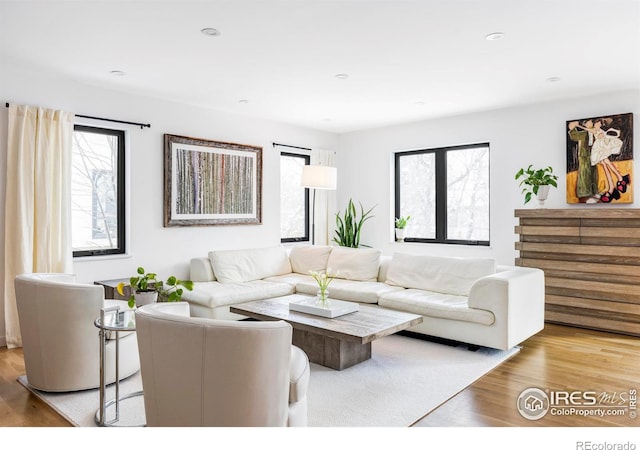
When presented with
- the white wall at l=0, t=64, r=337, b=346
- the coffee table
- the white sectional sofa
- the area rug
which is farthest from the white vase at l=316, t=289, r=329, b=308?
the white wall at l=0, t=64, r=337, b=346

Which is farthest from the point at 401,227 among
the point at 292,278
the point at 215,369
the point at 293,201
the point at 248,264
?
the point at 215,369

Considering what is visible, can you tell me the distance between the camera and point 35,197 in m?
4.13

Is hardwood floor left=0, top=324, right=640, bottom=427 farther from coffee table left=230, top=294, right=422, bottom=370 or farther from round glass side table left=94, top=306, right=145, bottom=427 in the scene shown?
coffee table left=230, top=294, right=422, bottom=370

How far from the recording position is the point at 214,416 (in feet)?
6.18

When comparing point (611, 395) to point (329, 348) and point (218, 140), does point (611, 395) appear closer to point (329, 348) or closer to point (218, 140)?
point (329, 348)

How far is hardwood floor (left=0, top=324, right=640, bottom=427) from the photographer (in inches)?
104

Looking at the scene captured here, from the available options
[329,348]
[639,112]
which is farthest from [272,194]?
[639,112]

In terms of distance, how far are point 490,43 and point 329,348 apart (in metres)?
2.59

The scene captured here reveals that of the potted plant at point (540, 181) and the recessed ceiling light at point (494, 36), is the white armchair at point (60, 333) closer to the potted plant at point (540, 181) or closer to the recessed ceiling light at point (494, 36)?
the recessed ceiling light at point (494, 36)

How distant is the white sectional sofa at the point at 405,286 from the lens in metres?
3.86

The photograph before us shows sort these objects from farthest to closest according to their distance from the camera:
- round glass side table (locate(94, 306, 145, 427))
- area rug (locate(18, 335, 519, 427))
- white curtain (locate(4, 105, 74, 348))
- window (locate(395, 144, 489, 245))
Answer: window (locate(395, 144, 489, 245)), white curtain (locate(4, 105, 74, 348)), area rug (locate(18, 335, 519, 427)), round glass side table (locate(94, 306, 145, 427))

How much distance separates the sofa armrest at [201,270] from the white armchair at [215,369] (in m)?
3.17

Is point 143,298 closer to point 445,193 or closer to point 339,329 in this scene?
point 339,329

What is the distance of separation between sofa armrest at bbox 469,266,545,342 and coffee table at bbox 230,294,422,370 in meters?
0.67
